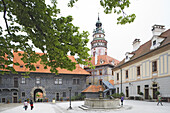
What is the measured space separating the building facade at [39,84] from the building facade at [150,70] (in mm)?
11035

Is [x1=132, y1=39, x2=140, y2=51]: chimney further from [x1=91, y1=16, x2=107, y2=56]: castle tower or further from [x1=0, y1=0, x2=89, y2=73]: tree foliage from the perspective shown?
[x1=91, y1=16, x2=107, y2=56]: castle tower

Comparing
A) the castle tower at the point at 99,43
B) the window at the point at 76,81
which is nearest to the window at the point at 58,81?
the window at the point at 76,81

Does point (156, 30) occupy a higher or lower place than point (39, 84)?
higher

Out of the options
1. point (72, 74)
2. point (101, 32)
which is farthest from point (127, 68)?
point (101, 32)

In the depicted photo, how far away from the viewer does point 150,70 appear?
2536cm

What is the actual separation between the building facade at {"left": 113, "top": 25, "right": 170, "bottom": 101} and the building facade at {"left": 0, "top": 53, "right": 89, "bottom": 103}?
1104cm

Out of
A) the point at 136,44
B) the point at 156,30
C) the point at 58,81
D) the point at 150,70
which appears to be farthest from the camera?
the point at 58,81

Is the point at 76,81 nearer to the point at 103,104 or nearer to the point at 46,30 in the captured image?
the point at 103,104

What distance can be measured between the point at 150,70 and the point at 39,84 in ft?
74.3

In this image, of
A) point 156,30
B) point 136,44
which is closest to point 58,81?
point 136,44

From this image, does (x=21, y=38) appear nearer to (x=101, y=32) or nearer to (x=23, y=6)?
→ (x=23, y=6)

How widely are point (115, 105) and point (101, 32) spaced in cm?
5339

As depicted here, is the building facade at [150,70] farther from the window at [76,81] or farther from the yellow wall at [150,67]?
the window at [76,81]

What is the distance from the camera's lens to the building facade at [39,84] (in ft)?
111
